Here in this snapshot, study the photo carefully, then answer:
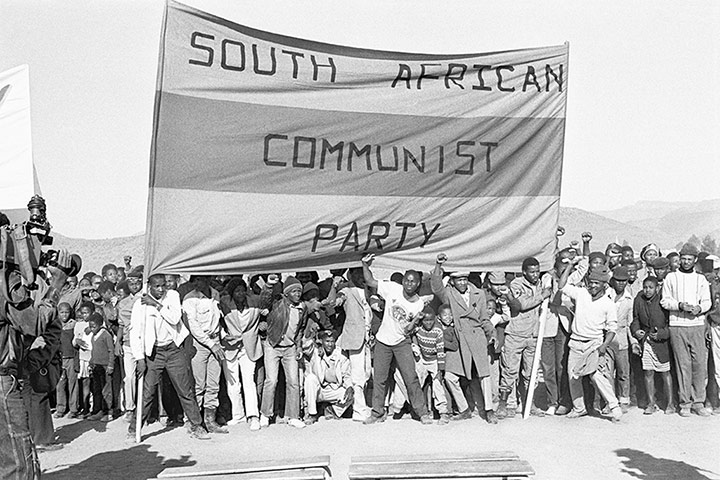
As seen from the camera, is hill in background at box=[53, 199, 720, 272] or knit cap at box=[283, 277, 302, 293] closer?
knit cap at box=[283, 277, 302, 293]

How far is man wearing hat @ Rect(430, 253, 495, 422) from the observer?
875 cm

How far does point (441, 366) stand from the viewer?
28.9ft

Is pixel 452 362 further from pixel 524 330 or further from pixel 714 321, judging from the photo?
pixel 714 321

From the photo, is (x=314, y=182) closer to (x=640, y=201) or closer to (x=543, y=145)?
(x=543, y=145)

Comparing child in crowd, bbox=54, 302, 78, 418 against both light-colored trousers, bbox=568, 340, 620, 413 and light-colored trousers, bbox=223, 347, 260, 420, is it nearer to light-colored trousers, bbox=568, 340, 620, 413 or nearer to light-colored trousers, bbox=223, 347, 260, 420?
light-colored trousers, bbox=223, 347, 260, 420

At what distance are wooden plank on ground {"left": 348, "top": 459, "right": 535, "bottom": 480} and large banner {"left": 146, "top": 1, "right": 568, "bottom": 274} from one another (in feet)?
11.5

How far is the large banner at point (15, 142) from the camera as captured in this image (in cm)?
873

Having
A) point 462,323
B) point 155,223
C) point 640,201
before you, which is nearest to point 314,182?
point 155,223

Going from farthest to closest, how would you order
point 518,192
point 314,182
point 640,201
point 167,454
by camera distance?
1. point 640,201
2. point 518,192
3. point 314,182
4. point 167,454

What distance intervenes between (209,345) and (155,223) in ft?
5.49

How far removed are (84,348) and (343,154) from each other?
4.29 metres

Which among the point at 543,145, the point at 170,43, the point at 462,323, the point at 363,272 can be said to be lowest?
the point at 462,323

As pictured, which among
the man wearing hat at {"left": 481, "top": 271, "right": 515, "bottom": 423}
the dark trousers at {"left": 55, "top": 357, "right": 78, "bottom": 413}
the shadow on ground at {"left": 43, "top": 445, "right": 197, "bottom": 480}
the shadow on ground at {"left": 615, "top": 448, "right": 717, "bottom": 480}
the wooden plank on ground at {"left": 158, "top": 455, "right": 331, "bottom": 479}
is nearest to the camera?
the wooden plank on ground at {"left": 158, "top": 455, "right": 331, "bottom": 479}

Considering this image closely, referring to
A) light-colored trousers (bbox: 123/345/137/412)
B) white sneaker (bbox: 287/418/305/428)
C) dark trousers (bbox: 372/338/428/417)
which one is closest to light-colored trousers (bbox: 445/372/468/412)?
dark trousers (bbox: 372/338/428/417)
